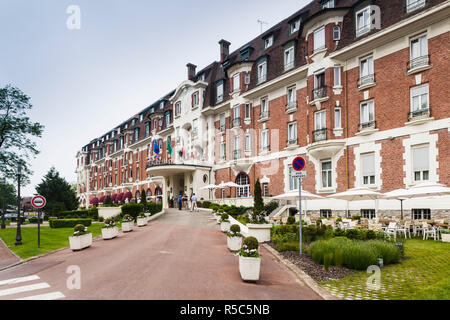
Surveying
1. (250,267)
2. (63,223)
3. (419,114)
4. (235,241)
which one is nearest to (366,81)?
(419,114)

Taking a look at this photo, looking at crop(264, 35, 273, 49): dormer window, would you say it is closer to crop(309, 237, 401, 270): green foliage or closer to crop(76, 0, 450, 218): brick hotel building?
crop(76, 0, 450, 218): brick hotel building

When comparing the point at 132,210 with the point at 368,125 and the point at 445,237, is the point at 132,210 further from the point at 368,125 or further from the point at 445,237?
the point at 445,237

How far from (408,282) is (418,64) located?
15.0m

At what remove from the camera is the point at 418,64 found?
18312mm

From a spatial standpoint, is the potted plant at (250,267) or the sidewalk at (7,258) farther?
the sidewalk at (7,258)

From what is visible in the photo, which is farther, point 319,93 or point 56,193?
point 56,193

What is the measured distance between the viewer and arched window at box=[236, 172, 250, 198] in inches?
1201

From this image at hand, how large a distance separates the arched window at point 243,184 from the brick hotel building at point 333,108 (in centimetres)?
12

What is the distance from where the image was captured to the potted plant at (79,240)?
14242mm

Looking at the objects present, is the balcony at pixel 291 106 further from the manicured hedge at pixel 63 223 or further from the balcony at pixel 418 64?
the manicured hedge at pixel 63 223

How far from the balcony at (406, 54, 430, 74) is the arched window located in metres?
16.2

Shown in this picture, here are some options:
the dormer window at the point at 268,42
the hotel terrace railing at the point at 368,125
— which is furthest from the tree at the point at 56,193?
the hotel terrace railing at the point at 368,125

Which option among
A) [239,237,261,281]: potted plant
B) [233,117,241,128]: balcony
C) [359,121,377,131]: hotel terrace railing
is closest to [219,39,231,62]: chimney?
[233,117,241,128]: balcony

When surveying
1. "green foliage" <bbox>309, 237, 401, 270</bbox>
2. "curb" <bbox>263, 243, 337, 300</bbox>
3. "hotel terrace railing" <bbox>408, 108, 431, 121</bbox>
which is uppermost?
"hotel terrace railing" <bbox>408, 108, 431, 121</bbox>
